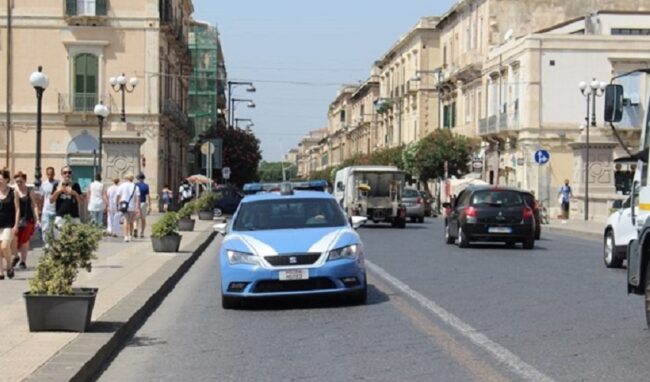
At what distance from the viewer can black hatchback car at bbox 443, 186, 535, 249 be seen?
28.4 meters

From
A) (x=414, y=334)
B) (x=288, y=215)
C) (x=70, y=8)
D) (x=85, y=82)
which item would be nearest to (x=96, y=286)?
(x=288, y=215)

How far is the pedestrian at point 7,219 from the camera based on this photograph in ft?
57.6

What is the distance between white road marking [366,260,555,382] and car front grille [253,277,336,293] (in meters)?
1.33

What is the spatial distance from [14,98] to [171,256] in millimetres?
37909

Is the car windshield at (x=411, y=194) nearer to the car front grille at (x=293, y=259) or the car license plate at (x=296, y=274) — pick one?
the car front grille at (x=293, y=259)

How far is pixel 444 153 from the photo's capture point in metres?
73.9

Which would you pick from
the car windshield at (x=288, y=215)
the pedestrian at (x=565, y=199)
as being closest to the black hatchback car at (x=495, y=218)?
the car windshield at (x=288, y=215)

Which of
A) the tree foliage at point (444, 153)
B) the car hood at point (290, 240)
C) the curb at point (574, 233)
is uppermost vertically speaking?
the tree foliage at point (444, 153)

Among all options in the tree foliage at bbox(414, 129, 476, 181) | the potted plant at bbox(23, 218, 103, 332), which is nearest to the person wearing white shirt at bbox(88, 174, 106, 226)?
the potted plant at bbox(23, 218, 103, 332)

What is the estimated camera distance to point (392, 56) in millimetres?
113812

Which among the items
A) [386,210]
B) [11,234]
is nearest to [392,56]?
[386,210]

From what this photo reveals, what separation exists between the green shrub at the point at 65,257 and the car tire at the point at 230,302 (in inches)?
119

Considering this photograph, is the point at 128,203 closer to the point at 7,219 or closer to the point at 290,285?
the point at 7,219

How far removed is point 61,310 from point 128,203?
18.6m
